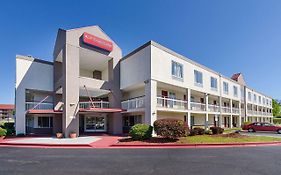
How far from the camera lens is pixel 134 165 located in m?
8.67

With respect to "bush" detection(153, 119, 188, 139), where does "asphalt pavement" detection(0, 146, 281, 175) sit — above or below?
below

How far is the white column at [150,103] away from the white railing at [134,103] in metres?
1.19

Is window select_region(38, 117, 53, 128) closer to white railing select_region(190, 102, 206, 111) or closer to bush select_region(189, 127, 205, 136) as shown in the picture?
bush select_region(189, 127, 205, 136)

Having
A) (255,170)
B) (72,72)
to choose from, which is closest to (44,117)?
(72,72)

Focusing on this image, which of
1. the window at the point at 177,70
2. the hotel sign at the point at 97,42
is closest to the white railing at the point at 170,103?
the window at the point at 177,70

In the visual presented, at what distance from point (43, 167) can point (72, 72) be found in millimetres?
14017

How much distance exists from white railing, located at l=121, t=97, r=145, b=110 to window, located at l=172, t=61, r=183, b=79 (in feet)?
16.2

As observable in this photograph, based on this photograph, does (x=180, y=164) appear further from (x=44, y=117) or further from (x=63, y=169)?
(x=44, y=117)

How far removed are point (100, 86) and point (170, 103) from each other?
8.35 metres

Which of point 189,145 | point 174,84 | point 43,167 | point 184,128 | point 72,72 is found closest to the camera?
point 43,167

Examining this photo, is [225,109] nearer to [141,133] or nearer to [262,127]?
[262,127]

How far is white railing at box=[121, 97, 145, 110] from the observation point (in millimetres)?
21277

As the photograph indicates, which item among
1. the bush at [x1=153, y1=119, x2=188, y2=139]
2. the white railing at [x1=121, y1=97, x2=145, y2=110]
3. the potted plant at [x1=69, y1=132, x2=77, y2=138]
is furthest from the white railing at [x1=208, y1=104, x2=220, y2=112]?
the potted plant at [x1=69, y1=132, x2=77, y2=138]

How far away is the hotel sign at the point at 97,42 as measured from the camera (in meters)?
22.4
